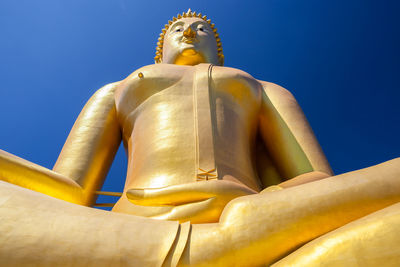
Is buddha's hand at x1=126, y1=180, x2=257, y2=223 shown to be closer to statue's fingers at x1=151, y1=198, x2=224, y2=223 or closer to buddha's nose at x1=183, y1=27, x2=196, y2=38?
statue's fingers at x1=151, y1=198, x2=224, y2=223

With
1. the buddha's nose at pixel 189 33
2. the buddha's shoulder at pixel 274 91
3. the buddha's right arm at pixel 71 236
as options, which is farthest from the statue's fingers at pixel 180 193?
the buddha's nose at pixel 189 33

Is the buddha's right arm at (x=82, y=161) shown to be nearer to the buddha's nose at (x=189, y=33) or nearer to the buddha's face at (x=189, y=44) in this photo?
the buddha's face at (x=189, y=44)

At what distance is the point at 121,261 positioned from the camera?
5.15 ft

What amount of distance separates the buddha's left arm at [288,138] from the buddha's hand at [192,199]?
2.35ft

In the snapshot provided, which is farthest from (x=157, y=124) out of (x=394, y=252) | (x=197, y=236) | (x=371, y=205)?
(x=394, y=252)

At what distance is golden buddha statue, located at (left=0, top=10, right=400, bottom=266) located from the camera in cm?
158

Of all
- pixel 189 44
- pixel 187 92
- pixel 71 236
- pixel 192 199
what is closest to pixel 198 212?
pixel 192 199

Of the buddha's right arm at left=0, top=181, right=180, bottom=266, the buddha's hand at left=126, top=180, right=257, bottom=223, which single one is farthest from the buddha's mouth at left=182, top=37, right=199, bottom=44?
the buddha's right arm at left=0, top=181, right=180, bottom=266

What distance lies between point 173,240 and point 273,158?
1885 millimetres

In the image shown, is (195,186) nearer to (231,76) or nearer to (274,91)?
(231,76)

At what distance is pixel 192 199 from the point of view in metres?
2.35

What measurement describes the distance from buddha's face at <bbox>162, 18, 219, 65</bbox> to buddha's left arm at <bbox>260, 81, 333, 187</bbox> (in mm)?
717

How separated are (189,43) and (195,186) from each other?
6.63 feet

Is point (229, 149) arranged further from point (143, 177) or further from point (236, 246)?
point (236, 246)
